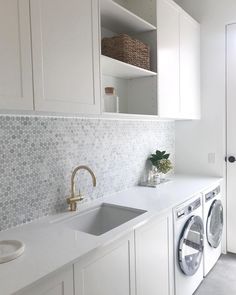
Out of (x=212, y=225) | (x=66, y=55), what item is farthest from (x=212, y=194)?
(x=66, y=55)

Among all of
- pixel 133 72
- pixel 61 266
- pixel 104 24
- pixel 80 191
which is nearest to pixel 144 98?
pixel 133 72

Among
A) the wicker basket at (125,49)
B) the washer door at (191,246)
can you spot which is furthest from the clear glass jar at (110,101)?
the washer door at (191,246)

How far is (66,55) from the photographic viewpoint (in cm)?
148

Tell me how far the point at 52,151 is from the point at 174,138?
1.87 m

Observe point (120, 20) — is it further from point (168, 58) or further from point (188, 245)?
point (188, 245)

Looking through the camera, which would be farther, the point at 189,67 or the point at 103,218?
the point at 189,67

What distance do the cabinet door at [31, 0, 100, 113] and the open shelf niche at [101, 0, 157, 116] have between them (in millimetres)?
368

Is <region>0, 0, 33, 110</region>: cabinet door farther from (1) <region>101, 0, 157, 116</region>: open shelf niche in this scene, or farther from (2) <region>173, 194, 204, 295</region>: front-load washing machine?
(2) <region>173, 194, 204, 295</region>: front-load washing machine

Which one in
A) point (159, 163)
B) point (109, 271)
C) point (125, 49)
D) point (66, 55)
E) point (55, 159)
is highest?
point (125, 49)

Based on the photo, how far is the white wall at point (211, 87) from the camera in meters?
2.98

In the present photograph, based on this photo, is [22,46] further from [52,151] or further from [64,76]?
[52,151]

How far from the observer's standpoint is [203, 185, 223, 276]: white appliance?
260 centimetres

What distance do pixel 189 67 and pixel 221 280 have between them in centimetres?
208

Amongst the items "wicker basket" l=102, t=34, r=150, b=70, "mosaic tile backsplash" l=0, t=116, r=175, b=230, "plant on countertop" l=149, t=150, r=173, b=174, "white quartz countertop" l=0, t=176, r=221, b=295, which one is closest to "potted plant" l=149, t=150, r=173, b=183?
"plant on countertop" l=149, t=150, r=173, b=174
